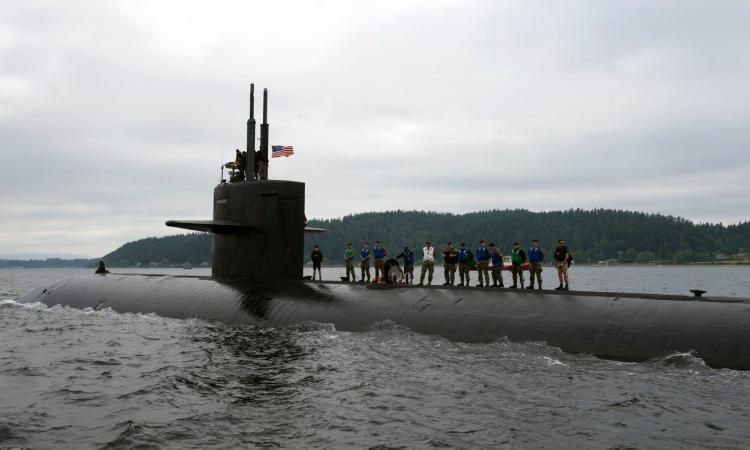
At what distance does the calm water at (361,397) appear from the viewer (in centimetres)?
831

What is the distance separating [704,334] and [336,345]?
7.17m

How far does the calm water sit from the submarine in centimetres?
49

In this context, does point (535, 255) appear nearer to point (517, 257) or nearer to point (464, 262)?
point (517, 257)

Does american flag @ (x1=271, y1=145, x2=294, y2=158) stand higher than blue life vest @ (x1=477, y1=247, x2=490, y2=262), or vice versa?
american flag @ (x1=271, y1=145, x2=294, y2=158)

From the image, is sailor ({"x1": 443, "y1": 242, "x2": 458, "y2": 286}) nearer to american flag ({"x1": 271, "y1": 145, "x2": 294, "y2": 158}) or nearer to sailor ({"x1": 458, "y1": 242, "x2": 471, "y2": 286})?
sailor ({"x1": 458, "y1": 242, "x2": 471, "y2": 286})

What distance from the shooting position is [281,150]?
2362cm

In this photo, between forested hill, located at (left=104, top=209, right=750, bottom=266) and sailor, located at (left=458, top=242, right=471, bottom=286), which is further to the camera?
forested hill, located at (left=104, top=209, right=750, bottom=266)

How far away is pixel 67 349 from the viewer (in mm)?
15930

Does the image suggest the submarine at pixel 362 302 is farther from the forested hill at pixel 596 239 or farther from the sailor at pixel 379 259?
the forested hill at pixel 596 239

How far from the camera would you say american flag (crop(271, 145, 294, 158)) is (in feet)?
77.2

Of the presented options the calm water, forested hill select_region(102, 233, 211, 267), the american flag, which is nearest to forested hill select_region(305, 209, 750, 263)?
forested hill select_region(102, 233, 211, 267)

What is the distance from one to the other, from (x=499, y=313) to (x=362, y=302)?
13.1 ft

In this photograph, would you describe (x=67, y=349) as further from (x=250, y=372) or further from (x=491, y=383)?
(x=491, y=383)

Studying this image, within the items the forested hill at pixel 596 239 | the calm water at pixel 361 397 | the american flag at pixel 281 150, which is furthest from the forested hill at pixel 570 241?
the calm water at pixel 361 397
